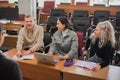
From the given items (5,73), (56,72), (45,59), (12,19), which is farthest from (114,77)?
(12,19)

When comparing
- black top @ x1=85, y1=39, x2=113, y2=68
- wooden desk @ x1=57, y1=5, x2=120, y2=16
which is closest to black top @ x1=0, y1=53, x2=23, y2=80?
black top @ x1=85, y1=39, x2=113, y2=68

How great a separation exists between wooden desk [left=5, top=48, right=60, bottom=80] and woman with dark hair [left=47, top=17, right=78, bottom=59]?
0.69 meters

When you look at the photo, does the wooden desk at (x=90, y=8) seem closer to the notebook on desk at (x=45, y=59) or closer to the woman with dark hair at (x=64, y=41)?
the woman with dark hair at (x=64, y=41)

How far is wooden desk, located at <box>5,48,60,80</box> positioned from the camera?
2.62m

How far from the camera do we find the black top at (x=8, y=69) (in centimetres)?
132

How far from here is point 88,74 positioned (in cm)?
242

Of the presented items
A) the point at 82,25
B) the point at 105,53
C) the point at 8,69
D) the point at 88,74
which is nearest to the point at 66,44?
the point at 105,53

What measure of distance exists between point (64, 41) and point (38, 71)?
37.2 inches

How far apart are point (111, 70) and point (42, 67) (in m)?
0.90

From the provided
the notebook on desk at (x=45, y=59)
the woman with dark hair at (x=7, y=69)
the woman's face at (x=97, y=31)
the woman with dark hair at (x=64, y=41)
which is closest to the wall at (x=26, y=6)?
the woman with dark hair at (x=64, y=41)

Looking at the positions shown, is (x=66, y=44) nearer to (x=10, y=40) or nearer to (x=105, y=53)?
(x=105, y=53)

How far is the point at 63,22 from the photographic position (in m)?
3.51

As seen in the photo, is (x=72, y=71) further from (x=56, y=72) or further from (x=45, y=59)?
(x=45, y=59)

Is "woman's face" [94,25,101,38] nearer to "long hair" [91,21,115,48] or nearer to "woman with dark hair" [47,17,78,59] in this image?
"long hair" [91,21,115,48]
